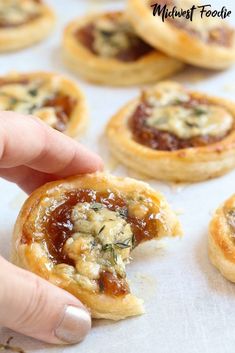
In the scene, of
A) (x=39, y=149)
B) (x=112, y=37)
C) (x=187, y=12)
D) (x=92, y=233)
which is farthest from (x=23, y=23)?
(x=92, y=233)

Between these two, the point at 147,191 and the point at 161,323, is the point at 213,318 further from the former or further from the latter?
the point at 147,191

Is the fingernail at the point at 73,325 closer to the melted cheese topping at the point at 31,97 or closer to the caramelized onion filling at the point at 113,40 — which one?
the melted cheese topping at the point at 31,97

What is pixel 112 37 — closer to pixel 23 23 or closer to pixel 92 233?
pixel 23 23

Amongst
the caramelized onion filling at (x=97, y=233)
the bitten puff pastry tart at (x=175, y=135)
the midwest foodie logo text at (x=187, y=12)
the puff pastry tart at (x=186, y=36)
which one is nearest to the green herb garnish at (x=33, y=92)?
the bitten puff pastry tart at (x=175, y=135)

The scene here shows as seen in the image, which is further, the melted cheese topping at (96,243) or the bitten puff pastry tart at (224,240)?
the bitten puff pastry tart at (224,240)

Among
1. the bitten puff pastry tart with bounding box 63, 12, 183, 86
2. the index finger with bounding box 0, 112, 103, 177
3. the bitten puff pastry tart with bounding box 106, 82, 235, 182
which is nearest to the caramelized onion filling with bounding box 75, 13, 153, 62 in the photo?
the bitten puff pastry tart with bounding box 63, 12, 183, 86

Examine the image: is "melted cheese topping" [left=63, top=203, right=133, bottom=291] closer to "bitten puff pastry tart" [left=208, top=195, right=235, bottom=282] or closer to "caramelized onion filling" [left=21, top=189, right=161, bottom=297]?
"caramelized onion filling" [left=21, top=189, right=161, bottom=297]

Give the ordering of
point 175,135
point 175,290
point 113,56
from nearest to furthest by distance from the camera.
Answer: point 175,290, point 175,135, point 113,56
